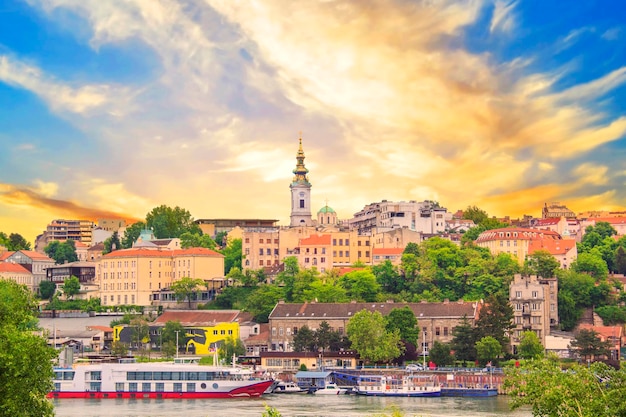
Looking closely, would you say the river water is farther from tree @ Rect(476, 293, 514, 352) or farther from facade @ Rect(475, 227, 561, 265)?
facade @ Rect(475, 227, 561, 265)

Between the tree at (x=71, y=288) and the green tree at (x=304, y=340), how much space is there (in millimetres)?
33884

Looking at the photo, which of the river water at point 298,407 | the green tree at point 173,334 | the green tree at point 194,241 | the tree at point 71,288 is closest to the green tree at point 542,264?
the river water at point 298,407

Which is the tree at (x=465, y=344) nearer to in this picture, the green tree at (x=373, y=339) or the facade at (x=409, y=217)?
the green tree at (x=373, y=339)

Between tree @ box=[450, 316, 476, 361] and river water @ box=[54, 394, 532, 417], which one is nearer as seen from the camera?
river water @ box=[54, 394, 532, 417]

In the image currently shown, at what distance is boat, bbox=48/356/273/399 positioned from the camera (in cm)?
6631

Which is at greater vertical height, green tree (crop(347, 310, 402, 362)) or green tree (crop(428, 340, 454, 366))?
green tree (crop(347, 310, 402, 362))

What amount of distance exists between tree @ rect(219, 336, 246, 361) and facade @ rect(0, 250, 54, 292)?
3804 centimetres

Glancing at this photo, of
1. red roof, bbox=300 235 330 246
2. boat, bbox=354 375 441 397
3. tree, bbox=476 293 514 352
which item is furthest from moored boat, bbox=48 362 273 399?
red roof, bbox=300 235 330 246

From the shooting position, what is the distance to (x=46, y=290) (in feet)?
347

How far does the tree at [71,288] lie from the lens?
4050 inches

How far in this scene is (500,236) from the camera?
326ft

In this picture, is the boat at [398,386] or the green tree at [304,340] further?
the green tree at [304,340]

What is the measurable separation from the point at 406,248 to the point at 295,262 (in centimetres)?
957

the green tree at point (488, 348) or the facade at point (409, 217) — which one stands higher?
the facade at point (409, 217)
